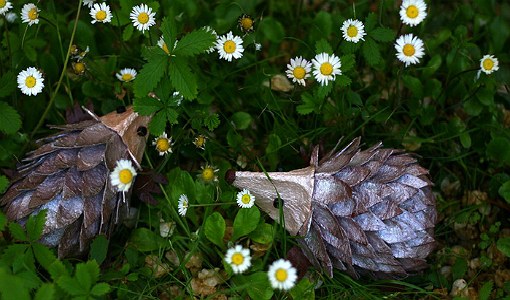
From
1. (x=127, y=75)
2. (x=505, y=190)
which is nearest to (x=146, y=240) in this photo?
(x=127, y=75)

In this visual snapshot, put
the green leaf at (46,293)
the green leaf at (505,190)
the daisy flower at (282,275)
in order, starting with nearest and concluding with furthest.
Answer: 1. the green leaf at (46,293)
2. the daisy flower at (282,275)
3. the green leaf at (505,190)

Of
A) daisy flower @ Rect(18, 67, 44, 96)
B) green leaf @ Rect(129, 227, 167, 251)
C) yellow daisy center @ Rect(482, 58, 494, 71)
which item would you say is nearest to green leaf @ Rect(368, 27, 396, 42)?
yellow daisy center @ Rect(482, 58, 494, 71)

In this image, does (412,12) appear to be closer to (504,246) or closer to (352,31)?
(352,31)

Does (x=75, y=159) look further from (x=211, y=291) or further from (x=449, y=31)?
(x=449, y=31)

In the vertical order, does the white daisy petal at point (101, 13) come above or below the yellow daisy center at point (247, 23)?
below

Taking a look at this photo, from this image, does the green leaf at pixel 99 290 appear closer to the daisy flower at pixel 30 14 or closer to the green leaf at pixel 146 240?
the green leaf at pixel 146 240

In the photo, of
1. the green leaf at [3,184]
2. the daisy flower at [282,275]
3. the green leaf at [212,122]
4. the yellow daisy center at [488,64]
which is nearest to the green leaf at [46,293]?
the green leaf at [3,184]

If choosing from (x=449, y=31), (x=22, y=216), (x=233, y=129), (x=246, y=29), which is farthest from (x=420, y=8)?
(x=22, y=216)
